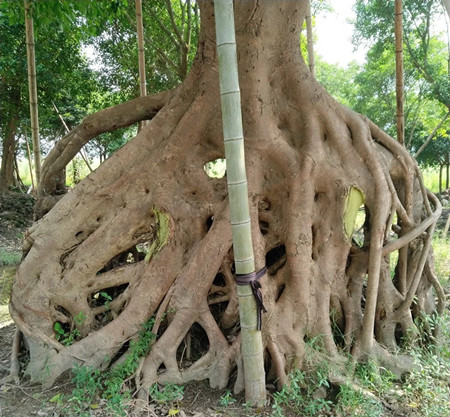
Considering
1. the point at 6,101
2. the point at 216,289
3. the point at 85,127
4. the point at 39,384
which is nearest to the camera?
the point at 39,384

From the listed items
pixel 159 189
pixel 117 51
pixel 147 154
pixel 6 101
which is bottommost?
pixel 159 189

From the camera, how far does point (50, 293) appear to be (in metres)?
3.24

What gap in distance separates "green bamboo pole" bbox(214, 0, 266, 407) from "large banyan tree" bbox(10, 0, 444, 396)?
0.38 metres

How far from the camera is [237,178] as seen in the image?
7.48 ft

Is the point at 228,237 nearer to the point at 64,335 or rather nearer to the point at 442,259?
the point at 64,335

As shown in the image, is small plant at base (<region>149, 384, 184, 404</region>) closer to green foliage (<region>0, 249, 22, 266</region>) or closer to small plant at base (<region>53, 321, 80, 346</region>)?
small plant at base (<region>53, 321, 80, 346</region>)

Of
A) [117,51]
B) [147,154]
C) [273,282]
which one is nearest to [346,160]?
[273,282]

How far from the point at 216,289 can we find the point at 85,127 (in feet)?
7.33

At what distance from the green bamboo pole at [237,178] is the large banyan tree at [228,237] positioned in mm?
377

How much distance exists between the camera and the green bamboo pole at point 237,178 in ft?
7.09

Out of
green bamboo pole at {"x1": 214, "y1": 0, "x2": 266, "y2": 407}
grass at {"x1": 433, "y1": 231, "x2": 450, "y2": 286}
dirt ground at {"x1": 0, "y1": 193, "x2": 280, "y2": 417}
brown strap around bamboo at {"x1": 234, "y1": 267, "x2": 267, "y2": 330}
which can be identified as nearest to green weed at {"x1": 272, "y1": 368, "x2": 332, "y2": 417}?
dirt ground at {"x1": 0, "y1": 193, "x2": 280, "y2": 417}

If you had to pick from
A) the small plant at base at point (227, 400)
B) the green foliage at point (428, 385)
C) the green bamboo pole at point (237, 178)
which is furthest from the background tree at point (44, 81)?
the green foliage at point (428, 385)

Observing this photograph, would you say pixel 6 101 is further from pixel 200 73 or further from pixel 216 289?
pixel 216 289

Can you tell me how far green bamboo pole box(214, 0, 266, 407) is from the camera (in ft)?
7.09
